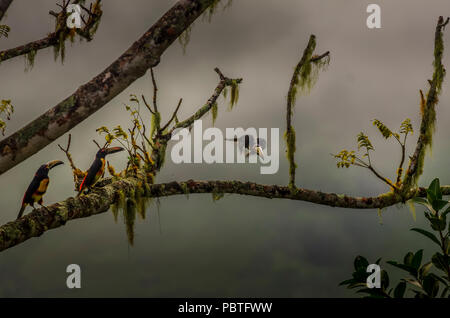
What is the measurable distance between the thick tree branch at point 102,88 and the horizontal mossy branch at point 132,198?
1.11 metres

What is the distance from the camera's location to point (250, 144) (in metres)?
6.82

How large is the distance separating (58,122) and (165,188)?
8.59ft

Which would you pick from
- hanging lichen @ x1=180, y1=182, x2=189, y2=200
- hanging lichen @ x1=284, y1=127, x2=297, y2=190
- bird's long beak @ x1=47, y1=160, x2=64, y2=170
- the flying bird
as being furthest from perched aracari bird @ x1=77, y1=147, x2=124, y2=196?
hanging lichen @ x1=284, y1=127, x2=297, y2=190

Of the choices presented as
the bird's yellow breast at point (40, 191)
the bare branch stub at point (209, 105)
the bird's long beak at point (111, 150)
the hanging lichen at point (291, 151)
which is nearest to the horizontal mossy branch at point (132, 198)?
the hanging lichen at point (291, 151)

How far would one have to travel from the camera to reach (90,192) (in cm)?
494

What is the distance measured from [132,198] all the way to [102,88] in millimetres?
2549

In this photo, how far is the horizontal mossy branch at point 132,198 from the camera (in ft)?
12.5

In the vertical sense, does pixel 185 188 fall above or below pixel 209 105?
below

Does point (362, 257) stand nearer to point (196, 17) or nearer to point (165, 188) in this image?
point (196, 17)

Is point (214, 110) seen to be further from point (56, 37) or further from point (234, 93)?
point (56, 37)

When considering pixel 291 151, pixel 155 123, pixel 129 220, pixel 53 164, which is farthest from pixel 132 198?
pixel 291 151

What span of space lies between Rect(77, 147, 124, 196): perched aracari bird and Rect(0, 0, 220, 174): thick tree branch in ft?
7.54
